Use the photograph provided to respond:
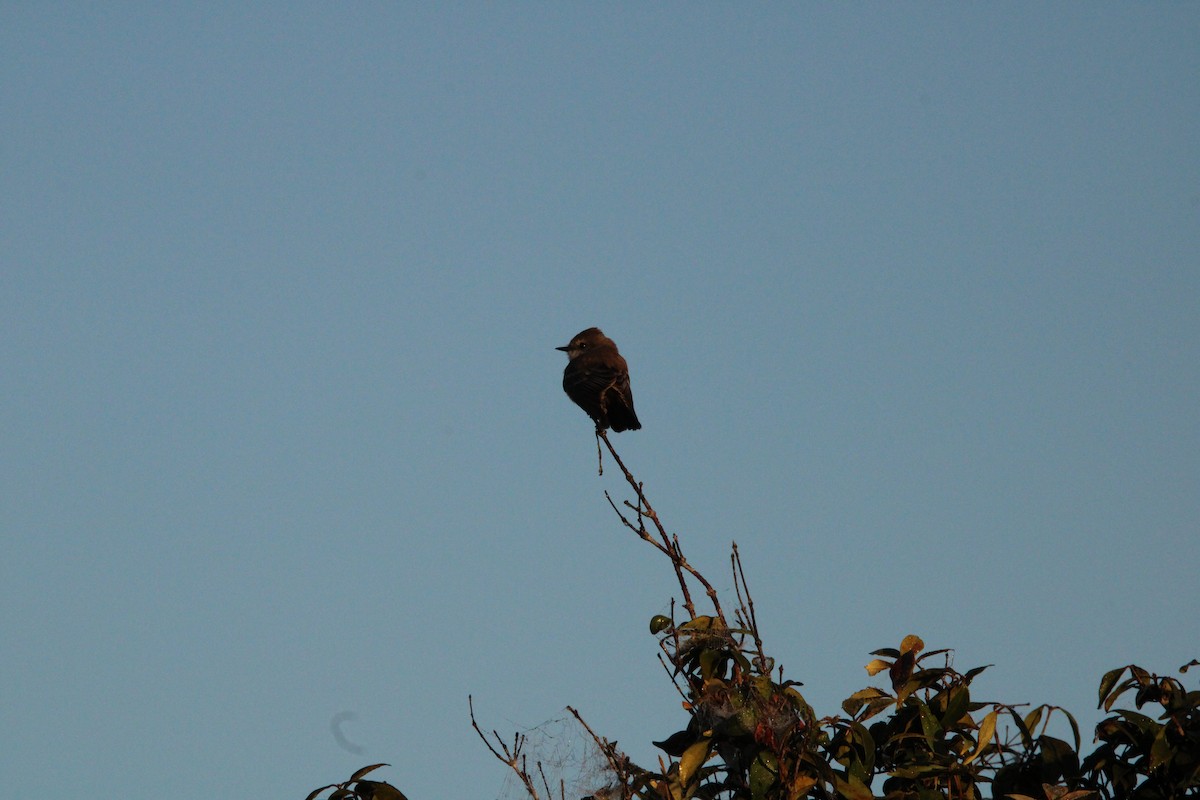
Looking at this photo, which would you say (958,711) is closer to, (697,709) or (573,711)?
(697,709)

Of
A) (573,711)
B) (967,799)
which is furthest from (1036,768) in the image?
(573,711)

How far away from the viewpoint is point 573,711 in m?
3.93

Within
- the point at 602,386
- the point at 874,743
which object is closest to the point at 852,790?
the point at 874,743

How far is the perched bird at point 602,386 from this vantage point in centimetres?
995

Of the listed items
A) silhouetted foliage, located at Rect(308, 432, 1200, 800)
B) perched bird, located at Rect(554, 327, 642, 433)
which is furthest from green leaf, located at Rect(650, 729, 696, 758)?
perched bird, located at Rect(554, 327, 642, 433)

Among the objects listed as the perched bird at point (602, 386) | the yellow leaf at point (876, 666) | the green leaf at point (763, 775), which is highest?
the perched bird at point (602, 386)

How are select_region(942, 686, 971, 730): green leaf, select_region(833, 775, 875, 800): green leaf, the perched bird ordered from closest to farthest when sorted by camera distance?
select_region(833, 775, 875, 800): green leaf
select_region(942, 686, 971, 730): green leaf
the perched bird

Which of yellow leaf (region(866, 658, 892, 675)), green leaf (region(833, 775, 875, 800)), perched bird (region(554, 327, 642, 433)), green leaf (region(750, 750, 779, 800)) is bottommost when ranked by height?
green leaf (region(833, 775, 875, 800))

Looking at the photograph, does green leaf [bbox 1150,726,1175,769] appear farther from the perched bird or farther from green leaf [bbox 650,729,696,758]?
the perched bird

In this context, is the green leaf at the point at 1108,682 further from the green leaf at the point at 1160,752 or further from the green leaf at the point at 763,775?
the green leaf at the point at 763,775

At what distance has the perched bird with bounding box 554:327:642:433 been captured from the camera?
9.95 m

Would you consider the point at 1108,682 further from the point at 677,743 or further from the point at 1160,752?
the point at 677,743

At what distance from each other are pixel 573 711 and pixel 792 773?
0.65 meters

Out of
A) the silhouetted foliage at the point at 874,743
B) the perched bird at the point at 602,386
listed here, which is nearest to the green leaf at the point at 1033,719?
the silhouetted foliage at the point at 874,743
